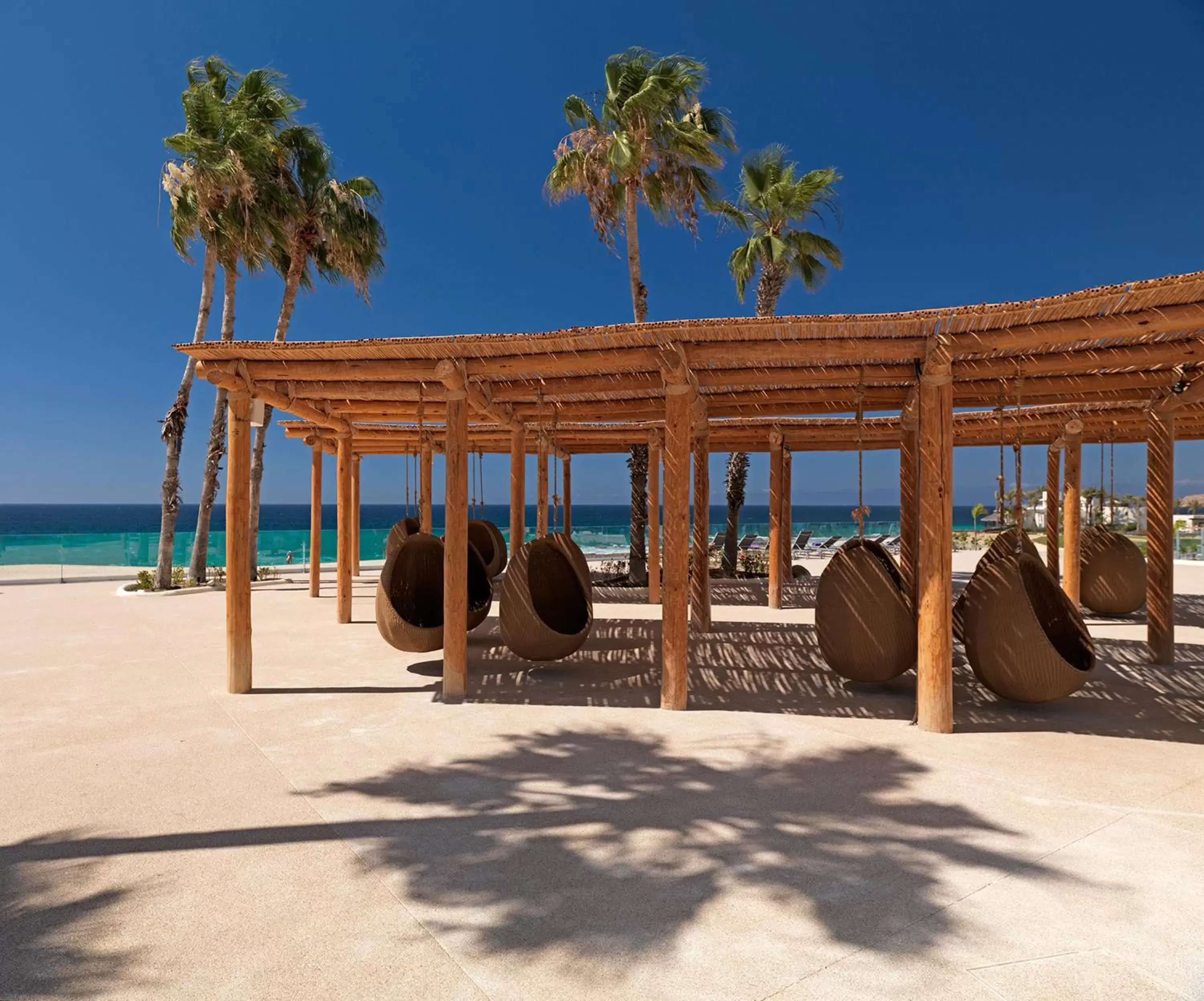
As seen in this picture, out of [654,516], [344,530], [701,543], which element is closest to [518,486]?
[701,543]

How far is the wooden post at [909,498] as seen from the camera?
247 inches

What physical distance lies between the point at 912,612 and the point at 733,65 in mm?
12165

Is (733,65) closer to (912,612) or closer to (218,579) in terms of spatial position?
(912,612)

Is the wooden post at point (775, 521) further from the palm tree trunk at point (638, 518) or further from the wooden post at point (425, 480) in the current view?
the wooden post at point (425, 480)

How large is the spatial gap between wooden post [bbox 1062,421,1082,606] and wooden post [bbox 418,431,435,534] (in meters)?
8.39

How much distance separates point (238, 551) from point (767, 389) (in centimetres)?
466

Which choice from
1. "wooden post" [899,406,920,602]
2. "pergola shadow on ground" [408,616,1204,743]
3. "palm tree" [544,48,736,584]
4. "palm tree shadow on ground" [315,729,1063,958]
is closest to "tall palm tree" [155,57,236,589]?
"palm tree" [544,48,736,584]

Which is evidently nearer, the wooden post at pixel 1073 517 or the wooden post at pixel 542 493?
the wooden post at pixel 542 493

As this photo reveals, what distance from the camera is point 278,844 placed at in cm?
287

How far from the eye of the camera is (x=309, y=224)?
13.3 meters

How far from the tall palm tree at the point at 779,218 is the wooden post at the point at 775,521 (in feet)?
9.35

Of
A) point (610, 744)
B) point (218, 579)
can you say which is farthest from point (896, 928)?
point (218, 579)

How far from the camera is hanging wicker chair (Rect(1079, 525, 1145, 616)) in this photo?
8.80m

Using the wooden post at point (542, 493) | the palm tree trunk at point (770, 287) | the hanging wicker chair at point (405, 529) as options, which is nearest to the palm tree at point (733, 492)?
the palm tree trunk at point (770, 287)
